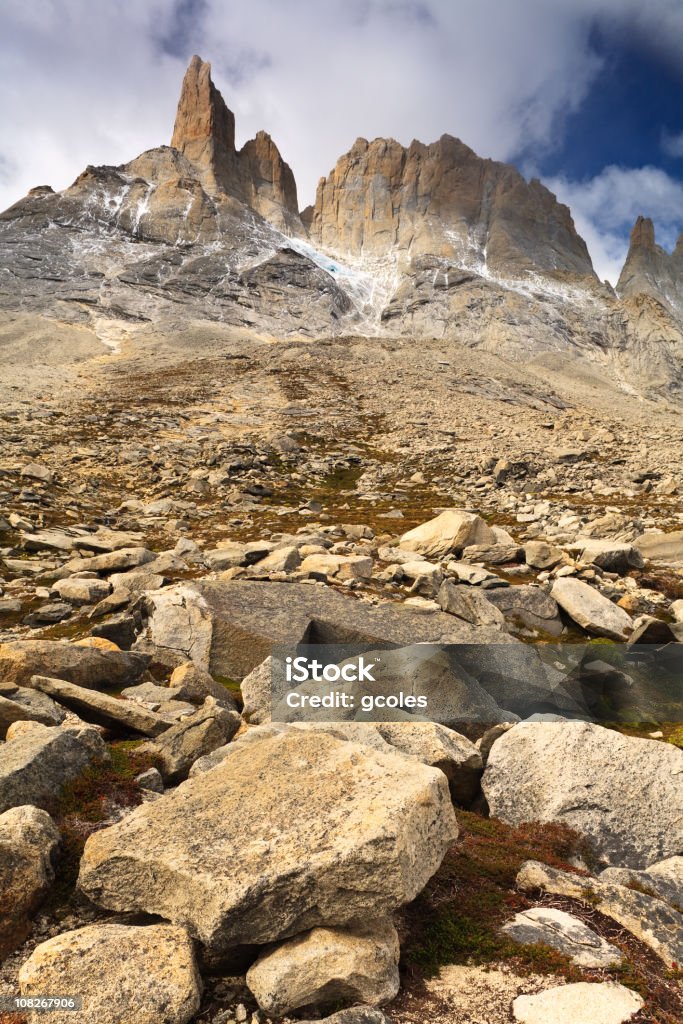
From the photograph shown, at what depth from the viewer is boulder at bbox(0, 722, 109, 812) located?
248 inches

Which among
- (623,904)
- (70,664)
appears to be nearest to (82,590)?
(70,664)

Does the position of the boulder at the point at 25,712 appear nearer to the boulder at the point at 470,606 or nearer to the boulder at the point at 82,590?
the boulder at the point at 82,590

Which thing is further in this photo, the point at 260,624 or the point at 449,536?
the point at 449,536

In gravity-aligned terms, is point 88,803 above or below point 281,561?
below

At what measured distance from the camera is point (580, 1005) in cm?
462

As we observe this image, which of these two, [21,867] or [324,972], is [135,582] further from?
[324,972]

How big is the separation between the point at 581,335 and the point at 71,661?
14998cm

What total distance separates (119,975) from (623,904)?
4.95 metres

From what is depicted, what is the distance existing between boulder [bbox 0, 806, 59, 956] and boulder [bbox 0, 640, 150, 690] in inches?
205

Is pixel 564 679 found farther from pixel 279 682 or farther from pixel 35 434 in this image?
pixel 35 434

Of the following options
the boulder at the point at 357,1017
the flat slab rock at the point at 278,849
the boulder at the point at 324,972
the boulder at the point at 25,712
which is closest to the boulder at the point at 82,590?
the boulder at the point at 25,712

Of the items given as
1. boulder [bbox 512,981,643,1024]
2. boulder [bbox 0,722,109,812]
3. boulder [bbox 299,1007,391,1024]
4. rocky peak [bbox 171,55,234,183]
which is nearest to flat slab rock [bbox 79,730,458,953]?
boulder [bbox 299,1007,391,1024]

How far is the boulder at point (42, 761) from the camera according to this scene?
6.31 metres

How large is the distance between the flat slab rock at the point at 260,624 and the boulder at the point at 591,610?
3.49m
